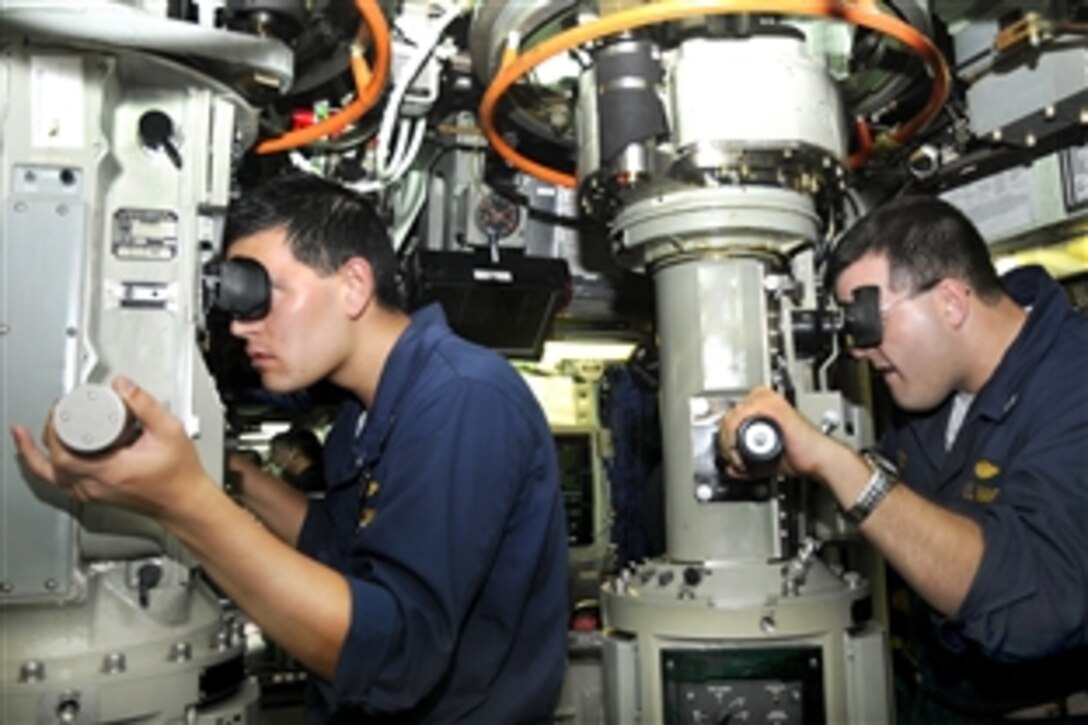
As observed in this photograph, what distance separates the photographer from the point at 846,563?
2.62 metres

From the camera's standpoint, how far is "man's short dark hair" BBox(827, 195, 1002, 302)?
1856 millimetres

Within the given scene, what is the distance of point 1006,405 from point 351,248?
4.54 ft

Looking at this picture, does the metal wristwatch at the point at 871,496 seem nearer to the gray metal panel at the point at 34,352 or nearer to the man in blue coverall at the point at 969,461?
the man in blue coverall at the point at 969,461

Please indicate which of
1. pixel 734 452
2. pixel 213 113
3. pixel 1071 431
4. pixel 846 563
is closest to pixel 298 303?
pixel 213 113

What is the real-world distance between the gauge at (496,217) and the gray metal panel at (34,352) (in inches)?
50.1

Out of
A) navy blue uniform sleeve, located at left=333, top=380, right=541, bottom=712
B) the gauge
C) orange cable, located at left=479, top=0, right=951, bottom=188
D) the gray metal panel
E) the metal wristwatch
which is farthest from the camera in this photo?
the gauge

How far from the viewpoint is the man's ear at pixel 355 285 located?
155cm

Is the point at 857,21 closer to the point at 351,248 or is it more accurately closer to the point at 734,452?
the point at 734,452

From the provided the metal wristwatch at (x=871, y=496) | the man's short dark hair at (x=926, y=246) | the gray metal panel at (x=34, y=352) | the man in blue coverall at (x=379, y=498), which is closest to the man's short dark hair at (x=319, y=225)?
the man in blue coverall at (x=379, y=498)

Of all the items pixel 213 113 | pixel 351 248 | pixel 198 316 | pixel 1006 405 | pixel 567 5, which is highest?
pixel 567 5

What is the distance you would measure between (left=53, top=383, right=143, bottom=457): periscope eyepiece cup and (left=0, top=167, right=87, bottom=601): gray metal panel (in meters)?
0.35

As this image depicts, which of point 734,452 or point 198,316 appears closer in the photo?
point 198,316

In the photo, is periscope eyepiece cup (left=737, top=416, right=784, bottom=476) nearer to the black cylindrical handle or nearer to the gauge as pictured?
the black cylindrical handle

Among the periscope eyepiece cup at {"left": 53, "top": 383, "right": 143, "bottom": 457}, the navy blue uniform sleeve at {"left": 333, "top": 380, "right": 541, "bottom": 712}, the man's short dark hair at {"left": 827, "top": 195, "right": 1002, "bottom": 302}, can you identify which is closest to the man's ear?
the navy blue uniform sleeve at {"left": 333, "top": 380, "right": 541, "bottom": 712}
